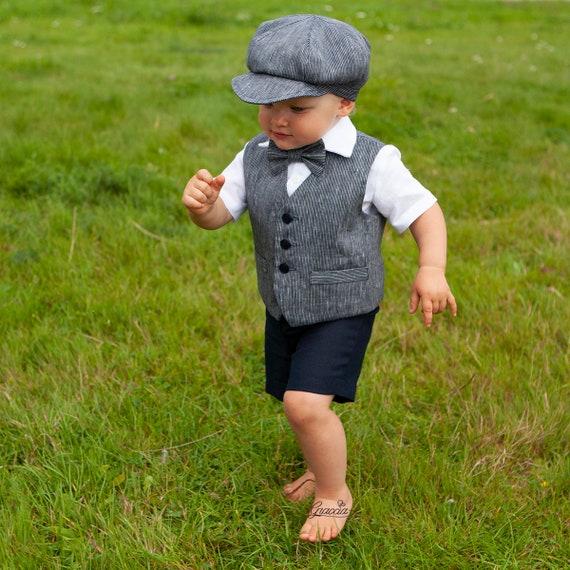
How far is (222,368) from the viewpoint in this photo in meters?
3.26

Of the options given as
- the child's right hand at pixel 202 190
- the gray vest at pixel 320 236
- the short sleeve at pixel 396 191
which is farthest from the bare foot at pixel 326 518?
the child's right hand at pixel 202 190

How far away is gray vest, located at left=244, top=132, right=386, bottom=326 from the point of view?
220cm

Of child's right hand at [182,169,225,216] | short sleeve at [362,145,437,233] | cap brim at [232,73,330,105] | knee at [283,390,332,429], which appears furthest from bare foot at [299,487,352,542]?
cap brim at [232,73,330,105]

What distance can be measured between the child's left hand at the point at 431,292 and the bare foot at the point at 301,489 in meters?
0.82

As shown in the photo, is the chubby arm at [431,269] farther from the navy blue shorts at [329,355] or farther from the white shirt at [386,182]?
the navy blue shorts at [329,355]

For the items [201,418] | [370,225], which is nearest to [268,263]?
[370,225]

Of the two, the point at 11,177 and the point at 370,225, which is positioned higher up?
the point at 370,225

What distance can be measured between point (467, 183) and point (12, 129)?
3.46m

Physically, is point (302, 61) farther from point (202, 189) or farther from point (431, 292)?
point (431, 292)

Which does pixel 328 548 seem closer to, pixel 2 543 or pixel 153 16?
pixel 2 543

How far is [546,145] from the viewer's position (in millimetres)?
6191

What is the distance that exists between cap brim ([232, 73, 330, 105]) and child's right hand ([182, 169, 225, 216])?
0.27 metres

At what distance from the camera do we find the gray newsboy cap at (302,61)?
204 cm

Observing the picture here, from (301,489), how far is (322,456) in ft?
1.08
